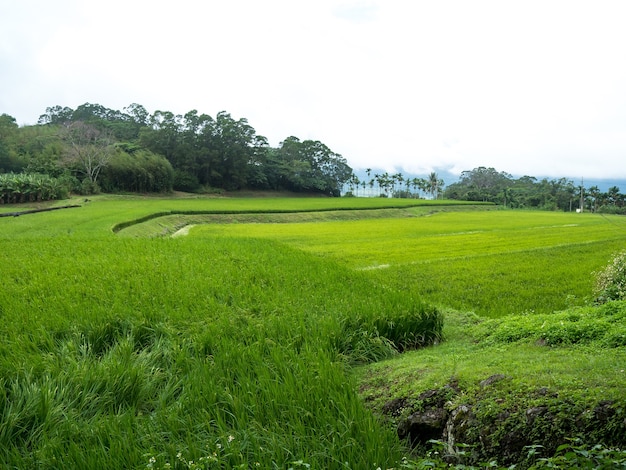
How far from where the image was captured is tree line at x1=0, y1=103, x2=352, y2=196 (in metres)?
40.2

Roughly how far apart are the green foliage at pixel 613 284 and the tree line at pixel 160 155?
39.8 meters

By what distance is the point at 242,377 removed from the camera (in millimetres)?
3389

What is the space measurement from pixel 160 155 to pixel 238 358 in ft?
162

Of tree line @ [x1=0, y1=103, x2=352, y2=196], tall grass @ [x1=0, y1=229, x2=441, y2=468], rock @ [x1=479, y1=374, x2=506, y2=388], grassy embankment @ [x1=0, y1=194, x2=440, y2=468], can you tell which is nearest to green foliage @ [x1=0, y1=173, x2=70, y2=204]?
tree line @ [x1=0, y1=103, x2=352, y2=196]

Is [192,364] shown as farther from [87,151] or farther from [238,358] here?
[87,151]

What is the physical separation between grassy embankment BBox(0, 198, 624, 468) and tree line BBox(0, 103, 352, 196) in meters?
36.1

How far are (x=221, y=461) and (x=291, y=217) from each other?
2860 cm

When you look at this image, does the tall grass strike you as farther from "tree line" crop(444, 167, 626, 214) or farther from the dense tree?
"tree line" crop(444, 167, 626, 214)

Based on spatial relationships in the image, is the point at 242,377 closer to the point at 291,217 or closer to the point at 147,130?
the point at 291,217

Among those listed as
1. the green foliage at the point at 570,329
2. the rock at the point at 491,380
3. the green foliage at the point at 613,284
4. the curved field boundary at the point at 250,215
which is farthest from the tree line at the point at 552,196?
the rock at the point at 491,380

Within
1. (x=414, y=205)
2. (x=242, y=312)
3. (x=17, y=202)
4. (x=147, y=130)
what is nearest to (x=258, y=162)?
(x=147, y=130)

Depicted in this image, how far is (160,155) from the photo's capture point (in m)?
48.8

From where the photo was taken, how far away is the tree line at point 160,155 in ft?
132

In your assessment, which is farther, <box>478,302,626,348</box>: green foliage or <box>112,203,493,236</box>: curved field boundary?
<box>112,203,493,236</box>: curved field boundary
